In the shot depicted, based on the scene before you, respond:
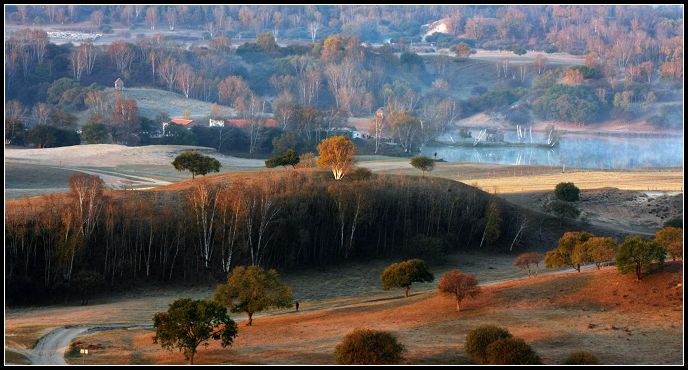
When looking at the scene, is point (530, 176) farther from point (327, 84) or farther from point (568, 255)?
point (327, 84)

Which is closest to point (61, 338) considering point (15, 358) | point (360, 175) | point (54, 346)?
point (54, 346)

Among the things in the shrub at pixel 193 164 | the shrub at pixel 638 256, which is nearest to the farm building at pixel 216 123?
the shrub at pixel 193 164

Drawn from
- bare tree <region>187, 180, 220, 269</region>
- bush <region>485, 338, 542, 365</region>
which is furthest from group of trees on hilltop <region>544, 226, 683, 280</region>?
bare tree <region>187, 180, 220, 269</region>

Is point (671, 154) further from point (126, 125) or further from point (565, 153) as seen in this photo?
point (126, 125)

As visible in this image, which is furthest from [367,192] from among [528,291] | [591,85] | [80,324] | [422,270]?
[591,85]

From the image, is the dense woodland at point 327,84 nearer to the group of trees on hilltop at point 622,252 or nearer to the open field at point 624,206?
the open field at point 624,206

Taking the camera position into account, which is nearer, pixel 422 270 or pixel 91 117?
pixel 422 270
